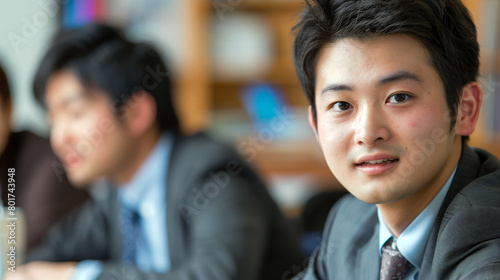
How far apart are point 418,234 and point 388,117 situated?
0.55 feet

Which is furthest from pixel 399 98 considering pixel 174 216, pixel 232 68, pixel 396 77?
pixel 232 68

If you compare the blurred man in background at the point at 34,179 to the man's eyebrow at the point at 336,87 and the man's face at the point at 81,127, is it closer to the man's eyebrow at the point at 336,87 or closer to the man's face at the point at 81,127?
the man's face at the point at 81,127

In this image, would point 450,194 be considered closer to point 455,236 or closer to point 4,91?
point 455,236

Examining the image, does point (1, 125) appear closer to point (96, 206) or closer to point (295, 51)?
point (96, 206)

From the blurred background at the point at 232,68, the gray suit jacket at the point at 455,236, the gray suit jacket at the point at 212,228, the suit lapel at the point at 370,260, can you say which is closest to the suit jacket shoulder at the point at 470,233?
the gray suit jacket at the point at 455,236

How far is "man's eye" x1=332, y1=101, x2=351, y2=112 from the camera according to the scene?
0.64 metres

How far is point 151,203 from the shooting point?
1.39 m

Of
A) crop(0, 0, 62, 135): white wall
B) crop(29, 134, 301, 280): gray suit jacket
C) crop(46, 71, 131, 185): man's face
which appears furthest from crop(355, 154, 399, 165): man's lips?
crop(0, 0, 62, 135): white wall

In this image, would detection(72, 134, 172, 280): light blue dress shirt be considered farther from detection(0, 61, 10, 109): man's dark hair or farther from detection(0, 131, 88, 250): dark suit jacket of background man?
detection(0, 61, 10, 109): man's dark hair

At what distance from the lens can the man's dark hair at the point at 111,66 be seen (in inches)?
52.1

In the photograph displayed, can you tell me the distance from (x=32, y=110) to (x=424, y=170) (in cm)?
260

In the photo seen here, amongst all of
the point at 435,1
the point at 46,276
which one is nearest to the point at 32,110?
the point at 46,276

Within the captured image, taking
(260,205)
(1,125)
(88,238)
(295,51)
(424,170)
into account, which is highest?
(295,51)

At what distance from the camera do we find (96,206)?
1.57 meters
